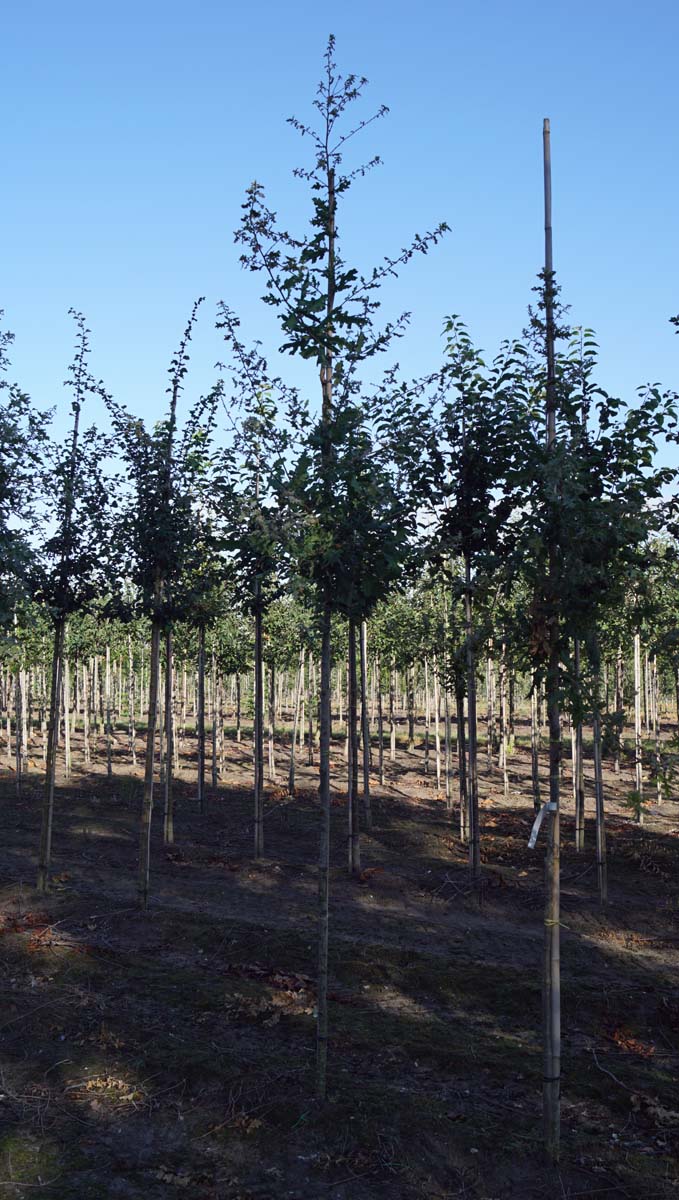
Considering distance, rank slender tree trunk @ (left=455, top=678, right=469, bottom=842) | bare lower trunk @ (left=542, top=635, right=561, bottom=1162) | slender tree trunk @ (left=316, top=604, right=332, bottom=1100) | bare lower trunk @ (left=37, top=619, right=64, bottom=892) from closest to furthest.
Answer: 1. bare lower trunk @ (left=542, top=635, right=561, bottom=1162)
2. slender tree trunk @ (left=316, top=604, right=332, bottom=1100)
3. bare lower trunk @ (left=37, top=619, right=64, bottom=892)
4. slender tree trunk @ (left=455, top=678, right=469, bottom=842)

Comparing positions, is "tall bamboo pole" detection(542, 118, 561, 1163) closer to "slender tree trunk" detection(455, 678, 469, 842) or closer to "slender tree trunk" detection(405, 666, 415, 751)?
"slender tree trunk" detection(455, 678, 469, 842)

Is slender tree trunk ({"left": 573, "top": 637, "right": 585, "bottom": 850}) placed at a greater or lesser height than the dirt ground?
greater

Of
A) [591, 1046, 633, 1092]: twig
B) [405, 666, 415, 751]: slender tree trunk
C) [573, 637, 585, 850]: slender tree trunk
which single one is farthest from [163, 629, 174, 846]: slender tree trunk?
[405, 666, 415, 751]: slender tree trunk

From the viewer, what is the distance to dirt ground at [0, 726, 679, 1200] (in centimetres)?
796

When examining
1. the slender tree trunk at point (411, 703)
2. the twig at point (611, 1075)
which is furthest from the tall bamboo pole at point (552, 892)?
the slender tree trunk at point (411, 703)

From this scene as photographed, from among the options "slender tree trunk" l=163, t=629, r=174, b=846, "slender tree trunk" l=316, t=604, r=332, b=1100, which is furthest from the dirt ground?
"slender tree trunk" l=163, t=629, r=174, b=846

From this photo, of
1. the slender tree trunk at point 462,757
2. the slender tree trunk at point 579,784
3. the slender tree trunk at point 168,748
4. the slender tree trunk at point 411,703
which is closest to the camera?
the slender tree trunk at point 579,784

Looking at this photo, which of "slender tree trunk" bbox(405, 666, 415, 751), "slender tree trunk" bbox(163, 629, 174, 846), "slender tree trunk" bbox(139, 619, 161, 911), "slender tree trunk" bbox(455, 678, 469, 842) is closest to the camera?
"slender tree trunk" bbox(139, 619, 161, 911)

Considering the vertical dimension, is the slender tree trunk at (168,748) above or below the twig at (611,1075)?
above

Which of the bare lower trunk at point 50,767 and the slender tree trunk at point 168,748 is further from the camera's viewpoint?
the slender tree trunk at point 168,748

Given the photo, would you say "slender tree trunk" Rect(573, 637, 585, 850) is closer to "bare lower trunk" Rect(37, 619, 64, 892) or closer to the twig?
the twig

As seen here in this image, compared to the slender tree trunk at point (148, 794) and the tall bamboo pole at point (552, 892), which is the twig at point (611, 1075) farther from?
the slender tree trunk at point (148, 794)

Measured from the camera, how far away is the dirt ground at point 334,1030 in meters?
7.96

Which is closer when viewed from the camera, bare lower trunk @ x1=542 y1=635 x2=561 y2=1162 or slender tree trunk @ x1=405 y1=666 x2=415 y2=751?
bare lower trunk @ x1=542 y1=635 x2=561 y2=1162
